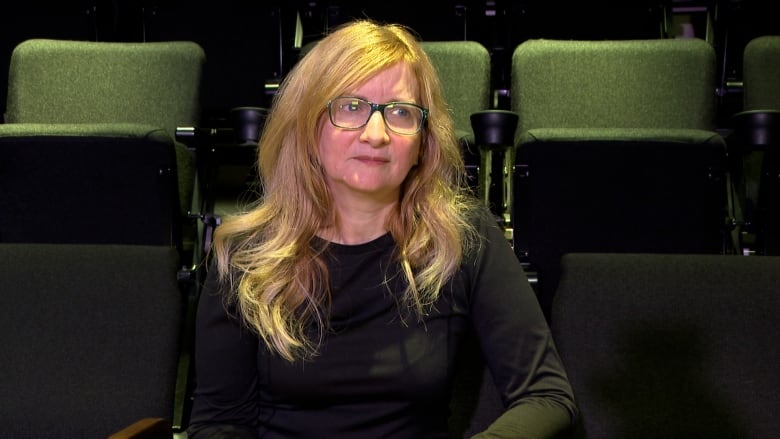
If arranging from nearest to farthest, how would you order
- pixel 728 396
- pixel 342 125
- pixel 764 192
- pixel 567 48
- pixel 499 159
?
pixel 342 125, pixel 728 396, pixel 764 192, pixel 499 159, pixel 567 48

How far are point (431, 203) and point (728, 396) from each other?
289 millimetres

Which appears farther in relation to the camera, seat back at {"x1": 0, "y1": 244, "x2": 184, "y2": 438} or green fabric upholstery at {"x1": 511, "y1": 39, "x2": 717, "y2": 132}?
green fabric upholstery at {"x1": 511, "y1": 39, "x2": 717, "y2": 132}

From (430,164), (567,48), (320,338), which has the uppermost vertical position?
(567,48)

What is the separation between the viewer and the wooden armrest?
0.52m

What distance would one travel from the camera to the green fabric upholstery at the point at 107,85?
121 cm

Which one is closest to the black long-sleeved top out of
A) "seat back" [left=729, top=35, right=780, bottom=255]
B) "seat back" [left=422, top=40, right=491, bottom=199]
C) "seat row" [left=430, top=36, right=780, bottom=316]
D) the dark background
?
"seat row" [left=430, top=36, right=780, bottom=316]

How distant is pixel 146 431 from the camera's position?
54 centimetres

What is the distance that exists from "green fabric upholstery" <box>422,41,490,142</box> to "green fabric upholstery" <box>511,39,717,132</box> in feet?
0.15

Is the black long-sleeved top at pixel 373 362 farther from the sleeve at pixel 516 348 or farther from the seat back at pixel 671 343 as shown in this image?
the seat back at pixel 671 343

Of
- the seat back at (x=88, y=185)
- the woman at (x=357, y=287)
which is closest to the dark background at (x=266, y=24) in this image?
the seat back at (x=88, y=185)

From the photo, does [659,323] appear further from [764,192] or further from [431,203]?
[764,192]

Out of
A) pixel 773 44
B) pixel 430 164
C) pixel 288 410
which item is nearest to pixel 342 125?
pixel 430 164

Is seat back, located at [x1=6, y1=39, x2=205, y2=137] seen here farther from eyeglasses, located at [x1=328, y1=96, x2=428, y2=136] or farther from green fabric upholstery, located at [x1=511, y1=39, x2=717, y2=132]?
eyeglasses, located at [x1=328, y1=96, x2=428, y2=136]

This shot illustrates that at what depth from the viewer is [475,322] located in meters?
0.62
